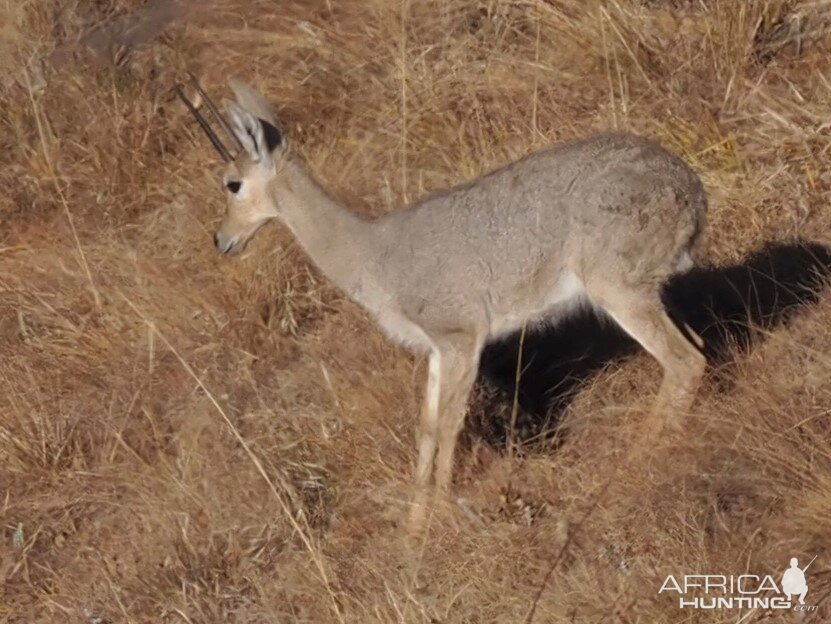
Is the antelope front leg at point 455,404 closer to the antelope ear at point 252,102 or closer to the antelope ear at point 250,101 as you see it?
the antelope ear at point 252,102

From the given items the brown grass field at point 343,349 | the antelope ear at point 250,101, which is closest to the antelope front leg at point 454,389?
the brown grass field at point 343,349

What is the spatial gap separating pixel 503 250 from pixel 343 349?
1204 mm

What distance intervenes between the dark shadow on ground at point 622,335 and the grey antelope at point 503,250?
0.98 ft

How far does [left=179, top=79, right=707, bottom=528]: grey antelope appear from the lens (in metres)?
5.79

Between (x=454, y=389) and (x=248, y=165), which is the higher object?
(x=248, y=165)

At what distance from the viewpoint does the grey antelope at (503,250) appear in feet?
19.0

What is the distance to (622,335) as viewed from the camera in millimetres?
6520

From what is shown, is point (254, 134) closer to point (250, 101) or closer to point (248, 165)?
point (248, 165)

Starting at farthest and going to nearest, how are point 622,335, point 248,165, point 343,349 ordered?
point 343,349
point 622,335
point 248,165

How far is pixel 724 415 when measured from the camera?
17.8 ft

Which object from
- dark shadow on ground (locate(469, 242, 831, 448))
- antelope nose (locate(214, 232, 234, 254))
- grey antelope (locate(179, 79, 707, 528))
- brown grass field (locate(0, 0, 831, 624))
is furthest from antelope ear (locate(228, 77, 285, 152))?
dark shadow on ground (locate(469, 242, 831, 448))

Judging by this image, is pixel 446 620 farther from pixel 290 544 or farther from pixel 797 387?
pixel 797 387

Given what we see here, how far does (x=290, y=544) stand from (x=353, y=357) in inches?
50.8

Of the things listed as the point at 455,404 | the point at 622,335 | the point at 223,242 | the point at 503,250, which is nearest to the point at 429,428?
the point at 455,404
